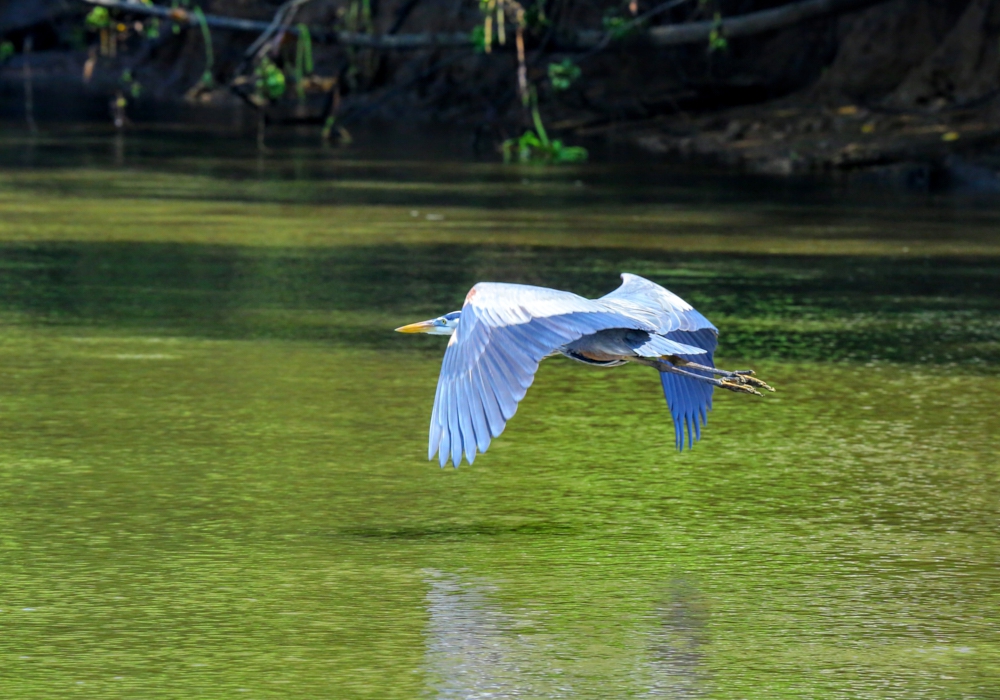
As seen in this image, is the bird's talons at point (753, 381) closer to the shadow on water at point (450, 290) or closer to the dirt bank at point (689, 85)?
the shadow on water at point (450, 290)

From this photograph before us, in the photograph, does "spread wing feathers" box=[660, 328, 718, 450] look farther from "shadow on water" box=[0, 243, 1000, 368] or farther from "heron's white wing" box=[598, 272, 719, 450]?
"shadow on water" box=[0, 243, 1000, 368]

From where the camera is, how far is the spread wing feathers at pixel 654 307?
5.10 m

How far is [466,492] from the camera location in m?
5.59

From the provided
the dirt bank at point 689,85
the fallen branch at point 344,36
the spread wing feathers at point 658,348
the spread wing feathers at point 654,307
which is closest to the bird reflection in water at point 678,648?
the spread wing feathers at point 658,348

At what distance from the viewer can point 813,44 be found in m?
26.4

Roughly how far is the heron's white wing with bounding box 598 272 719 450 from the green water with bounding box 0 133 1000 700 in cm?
21

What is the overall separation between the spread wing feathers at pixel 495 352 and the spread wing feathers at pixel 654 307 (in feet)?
0.82

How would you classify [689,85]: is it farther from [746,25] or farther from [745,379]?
[745,379]

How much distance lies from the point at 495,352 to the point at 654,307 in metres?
0.84

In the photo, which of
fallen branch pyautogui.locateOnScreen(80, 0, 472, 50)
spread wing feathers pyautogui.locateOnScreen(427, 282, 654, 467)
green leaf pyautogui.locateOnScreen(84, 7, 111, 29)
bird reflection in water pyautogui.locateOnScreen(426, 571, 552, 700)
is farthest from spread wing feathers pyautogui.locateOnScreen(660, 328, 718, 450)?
green leaf pyautogui.locateOnScreen(84, 7, 111, 29)

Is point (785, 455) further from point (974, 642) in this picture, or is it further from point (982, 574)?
point (974, 642)

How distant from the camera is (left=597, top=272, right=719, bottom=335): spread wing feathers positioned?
5098 mm

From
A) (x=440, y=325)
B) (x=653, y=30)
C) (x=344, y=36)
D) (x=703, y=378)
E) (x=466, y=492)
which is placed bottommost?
(x=466, y=492)

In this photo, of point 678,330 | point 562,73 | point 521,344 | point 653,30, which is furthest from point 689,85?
point 521,344
